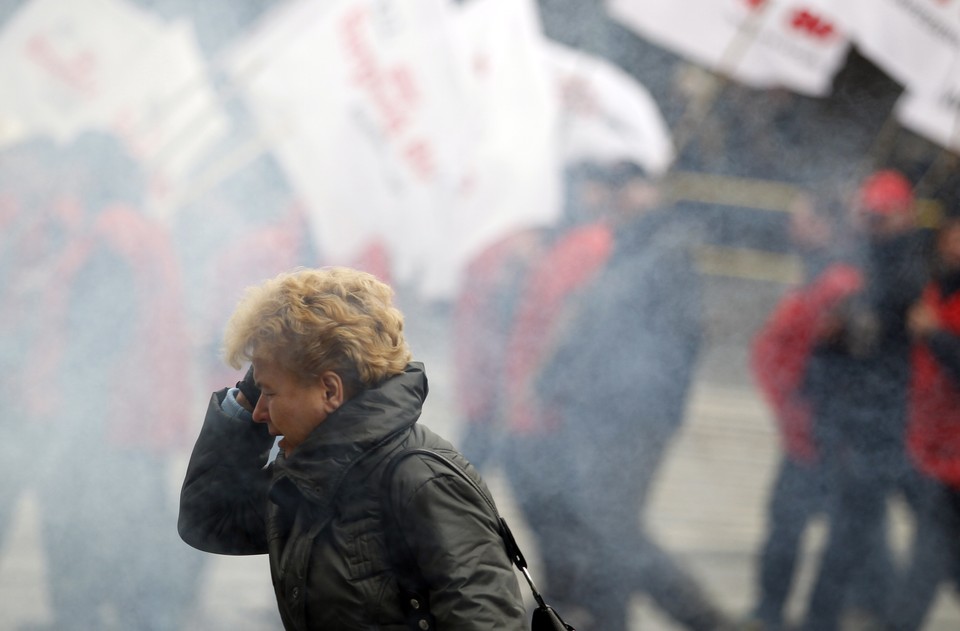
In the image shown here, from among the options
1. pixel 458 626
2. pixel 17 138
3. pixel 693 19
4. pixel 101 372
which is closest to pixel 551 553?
pixel 101 372

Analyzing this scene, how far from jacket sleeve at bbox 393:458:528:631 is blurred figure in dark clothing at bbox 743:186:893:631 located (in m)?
2.18

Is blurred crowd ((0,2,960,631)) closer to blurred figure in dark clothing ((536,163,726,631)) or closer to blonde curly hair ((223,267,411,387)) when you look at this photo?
blurred figure in dark clothing ((536,163,726,631))

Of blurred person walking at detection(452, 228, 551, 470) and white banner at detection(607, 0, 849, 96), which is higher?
white banner at detection(607, 0, 849, 96)

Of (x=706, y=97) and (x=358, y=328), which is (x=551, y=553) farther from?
(x=358, y=328)

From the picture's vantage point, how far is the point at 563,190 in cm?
360

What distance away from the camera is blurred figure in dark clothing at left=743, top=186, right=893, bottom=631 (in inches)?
129

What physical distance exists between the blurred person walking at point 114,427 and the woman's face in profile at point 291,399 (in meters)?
1.53

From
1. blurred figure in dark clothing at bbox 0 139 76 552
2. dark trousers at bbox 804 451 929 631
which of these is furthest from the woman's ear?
dark trousers at bbox 804 451 929 631

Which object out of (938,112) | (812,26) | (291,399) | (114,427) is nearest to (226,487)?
(291,399)

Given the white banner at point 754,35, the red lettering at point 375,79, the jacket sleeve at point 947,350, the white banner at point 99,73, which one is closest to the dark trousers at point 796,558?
the jacket sleeve at point 947,350

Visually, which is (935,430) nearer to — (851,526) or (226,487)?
(851,526)

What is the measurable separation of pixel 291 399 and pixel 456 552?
0.26 metres

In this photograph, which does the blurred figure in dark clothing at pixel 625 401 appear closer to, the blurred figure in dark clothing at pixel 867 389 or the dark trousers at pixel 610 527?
the dark trousers at pixel 610 527

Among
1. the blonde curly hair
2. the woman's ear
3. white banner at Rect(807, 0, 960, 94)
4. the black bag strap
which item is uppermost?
white banner at Rect(807, 0, 960, 94)
